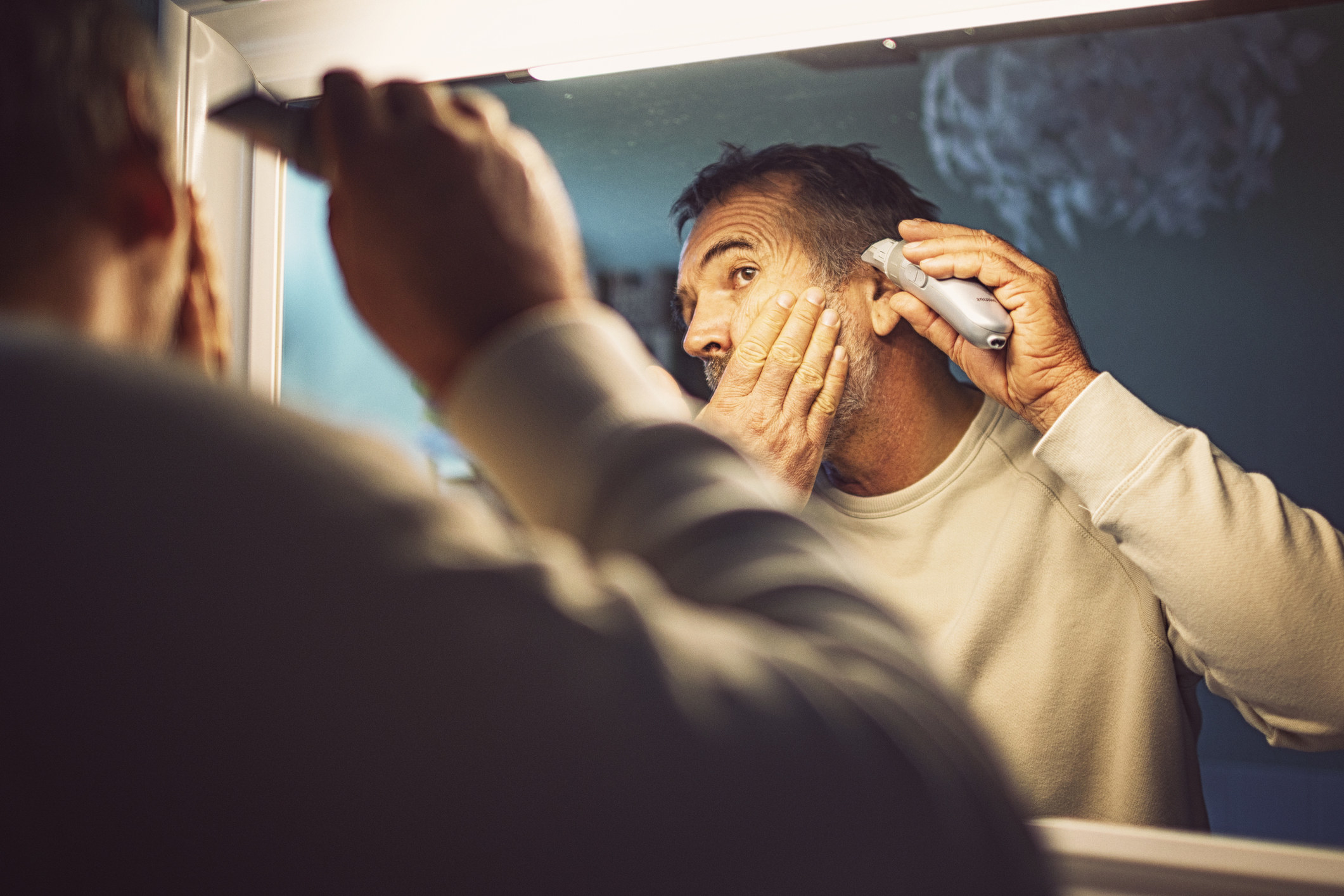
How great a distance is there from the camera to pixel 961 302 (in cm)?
74

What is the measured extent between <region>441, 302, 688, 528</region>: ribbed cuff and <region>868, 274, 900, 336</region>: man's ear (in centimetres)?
68

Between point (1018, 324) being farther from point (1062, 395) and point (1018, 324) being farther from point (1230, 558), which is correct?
point (1230, 558)

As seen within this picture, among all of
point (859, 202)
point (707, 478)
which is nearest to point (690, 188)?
point (859, 202)

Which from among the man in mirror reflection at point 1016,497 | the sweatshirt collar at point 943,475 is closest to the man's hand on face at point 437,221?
the man in mirror reflection at point 1016,497

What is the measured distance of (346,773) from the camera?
6.4 inches

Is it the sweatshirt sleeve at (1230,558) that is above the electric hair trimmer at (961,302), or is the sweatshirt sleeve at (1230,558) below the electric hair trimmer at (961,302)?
below

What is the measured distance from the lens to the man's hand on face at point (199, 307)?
13.3 inches

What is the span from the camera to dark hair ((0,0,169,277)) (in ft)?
0.77

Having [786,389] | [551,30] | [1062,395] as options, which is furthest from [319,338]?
[1062,395]

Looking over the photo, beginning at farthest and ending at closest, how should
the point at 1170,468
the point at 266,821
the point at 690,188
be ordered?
the point at 690,188
the point at 1170,468
the point at 266,821

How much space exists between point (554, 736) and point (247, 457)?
0.09 metres

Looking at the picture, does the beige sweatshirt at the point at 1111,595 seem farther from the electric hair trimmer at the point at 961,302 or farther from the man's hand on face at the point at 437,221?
the man's hand on face at the point at 437,221

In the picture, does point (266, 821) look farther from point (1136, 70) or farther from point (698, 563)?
point (1136, 70)

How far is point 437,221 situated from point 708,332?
0.63m
